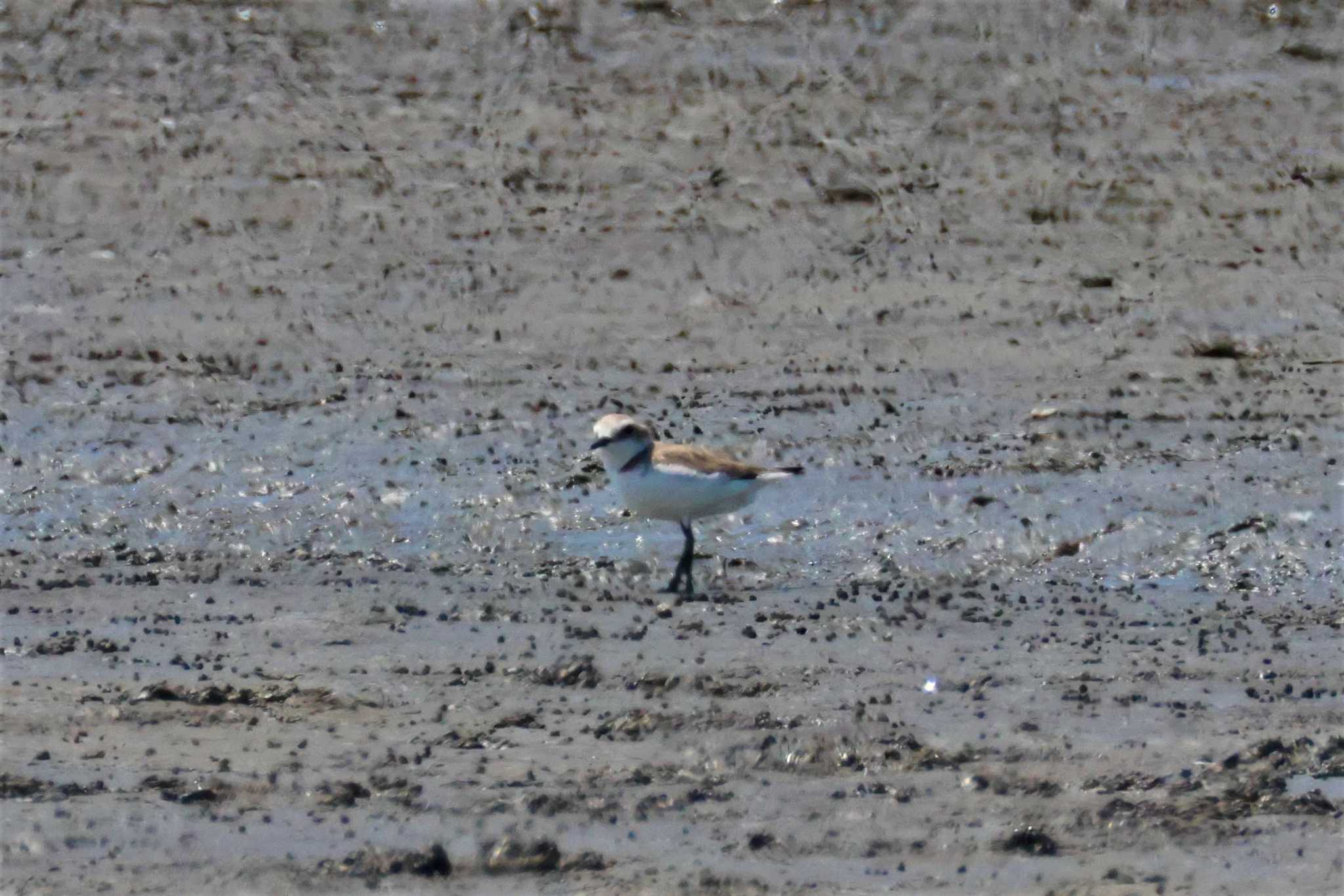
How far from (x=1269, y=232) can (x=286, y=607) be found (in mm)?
7889

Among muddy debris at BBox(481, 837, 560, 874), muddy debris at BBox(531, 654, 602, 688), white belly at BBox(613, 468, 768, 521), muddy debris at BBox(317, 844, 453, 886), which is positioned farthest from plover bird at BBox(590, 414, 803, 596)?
muddy debris at BBox(317, 844, 453, 886)

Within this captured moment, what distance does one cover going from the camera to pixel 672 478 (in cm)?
866

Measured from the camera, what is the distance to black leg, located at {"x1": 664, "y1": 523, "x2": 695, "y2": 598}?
8555 millimetres

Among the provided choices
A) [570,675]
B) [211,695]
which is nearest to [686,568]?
[570,675]

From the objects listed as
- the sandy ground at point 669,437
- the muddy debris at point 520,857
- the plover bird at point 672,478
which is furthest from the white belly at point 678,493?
the muddy debris at point 520,857

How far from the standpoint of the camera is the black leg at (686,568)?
8.55 m

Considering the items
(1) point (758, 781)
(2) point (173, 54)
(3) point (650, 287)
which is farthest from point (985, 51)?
(1) point (758, 781)

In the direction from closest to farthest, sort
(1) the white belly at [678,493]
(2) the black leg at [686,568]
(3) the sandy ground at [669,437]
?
(3) the sandy ground at [669,437], (2) the black leg at [686,568], (1) the white belly at [678,493]

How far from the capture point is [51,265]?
13156 mm

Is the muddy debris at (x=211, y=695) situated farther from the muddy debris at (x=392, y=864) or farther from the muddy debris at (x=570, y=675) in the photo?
the muddy debris at (x=392, y=864)

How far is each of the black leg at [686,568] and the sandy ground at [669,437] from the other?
18 centimetres

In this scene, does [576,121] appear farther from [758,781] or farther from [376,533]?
[758,781]

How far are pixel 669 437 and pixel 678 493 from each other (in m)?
2.22

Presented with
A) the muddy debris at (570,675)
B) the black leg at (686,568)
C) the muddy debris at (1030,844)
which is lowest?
the black leg at (686,568)
